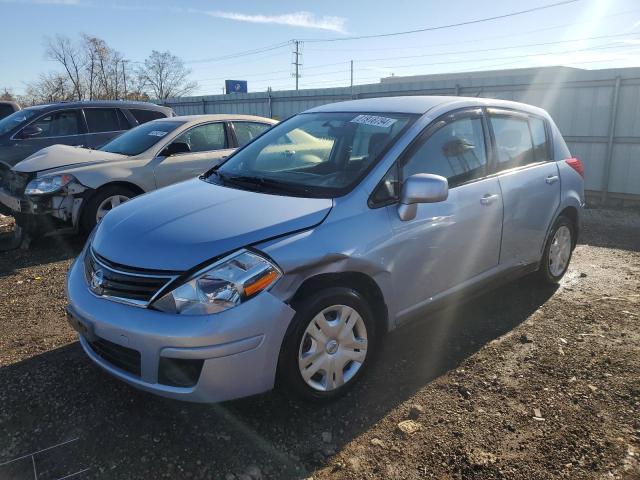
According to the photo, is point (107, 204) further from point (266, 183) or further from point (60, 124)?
point (266, 183)

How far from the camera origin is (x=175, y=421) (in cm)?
272

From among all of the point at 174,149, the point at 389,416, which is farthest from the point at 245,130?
the point at 389,416

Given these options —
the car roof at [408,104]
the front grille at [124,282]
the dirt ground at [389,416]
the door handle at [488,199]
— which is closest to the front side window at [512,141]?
the car roof at [408,104]

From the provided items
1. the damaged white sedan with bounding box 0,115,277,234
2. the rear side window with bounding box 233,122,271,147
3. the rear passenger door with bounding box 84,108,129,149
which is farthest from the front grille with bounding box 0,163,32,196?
the rear side window with bounding box 233,122,271,147

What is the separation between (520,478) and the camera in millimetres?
2340

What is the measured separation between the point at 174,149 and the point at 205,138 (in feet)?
1.82

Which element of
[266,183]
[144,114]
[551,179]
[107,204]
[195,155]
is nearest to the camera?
[266,183]

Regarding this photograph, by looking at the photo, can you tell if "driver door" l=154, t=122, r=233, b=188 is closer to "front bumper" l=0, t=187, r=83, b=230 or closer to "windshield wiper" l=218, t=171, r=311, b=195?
"front bumper" l=0, t=187, r=83, b=230

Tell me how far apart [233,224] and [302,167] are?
3.27 feet

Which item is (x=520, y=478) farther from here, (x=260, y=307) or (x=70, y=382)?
(x=70, y=382)

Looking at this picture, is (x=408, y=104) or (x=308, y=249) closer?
(x=308, y=249)

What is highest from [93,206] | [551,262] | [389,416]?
[93,206]

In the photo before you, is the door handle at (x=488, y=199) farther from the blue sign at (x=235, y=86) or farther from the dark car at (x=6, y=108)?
the blue sign at (x=235, y=86)

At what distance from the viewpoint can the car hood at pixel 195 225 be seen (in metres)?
2.49
